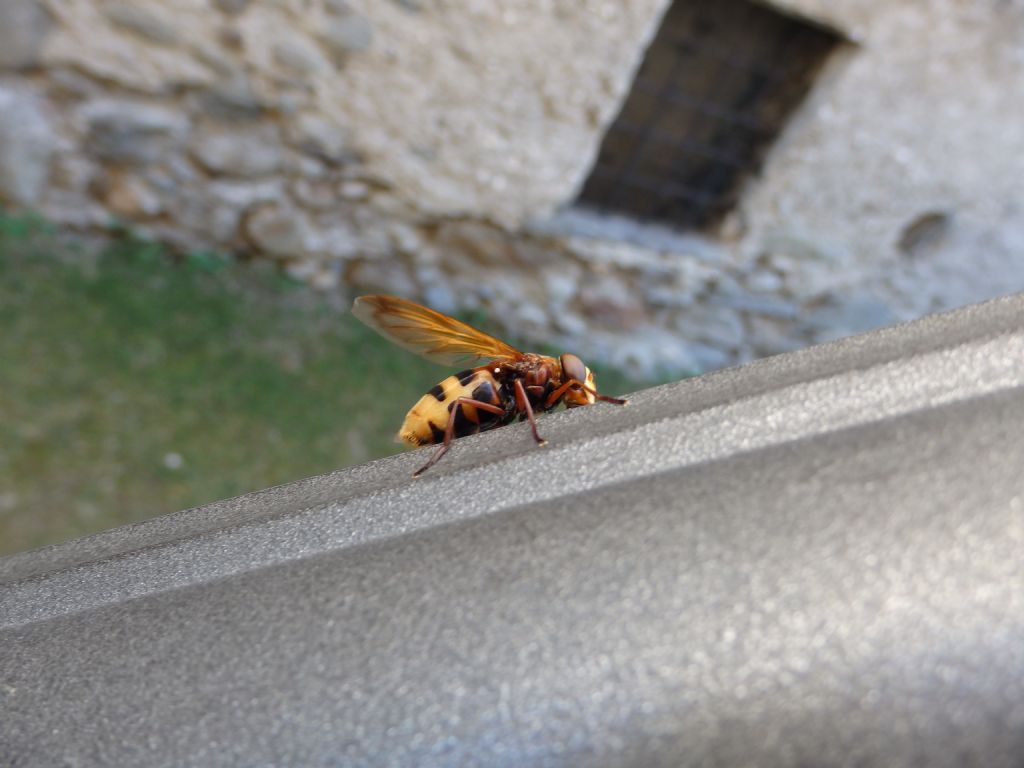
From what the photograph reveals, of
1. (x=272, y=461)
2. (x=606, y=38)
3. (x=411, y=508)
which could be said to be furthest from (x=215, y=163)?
(x=411, y=508)

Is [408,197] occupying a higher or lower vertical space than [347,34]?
lower

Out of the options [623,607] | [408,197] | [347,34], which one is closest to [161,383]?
[408,197]

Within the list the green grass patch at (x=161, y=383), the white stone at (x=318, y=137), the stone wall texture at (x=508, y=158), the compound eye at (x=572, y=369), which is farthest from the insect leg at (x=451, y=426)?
the white stone at (x=318, y=137)

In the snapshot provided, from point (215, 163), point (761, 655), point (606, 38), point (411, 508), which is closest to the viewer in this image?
point (761, 655)

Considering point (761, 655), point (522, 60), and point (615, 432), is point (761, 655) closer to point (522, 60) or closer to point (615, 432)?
point (615, 432)

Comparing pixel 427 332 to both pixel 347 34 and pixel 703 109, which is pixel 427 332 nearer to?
pixel 347 34

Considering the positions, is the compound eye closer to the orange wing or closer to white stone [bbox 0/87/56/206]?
the orange wing

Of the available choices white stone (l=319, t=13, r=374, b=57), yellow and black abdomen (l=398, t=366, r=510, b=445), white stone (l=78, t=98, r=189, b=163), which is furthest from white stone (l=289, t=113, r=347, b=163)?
yellow and black abdomen (l=398, t=366, r=510, b=445)
